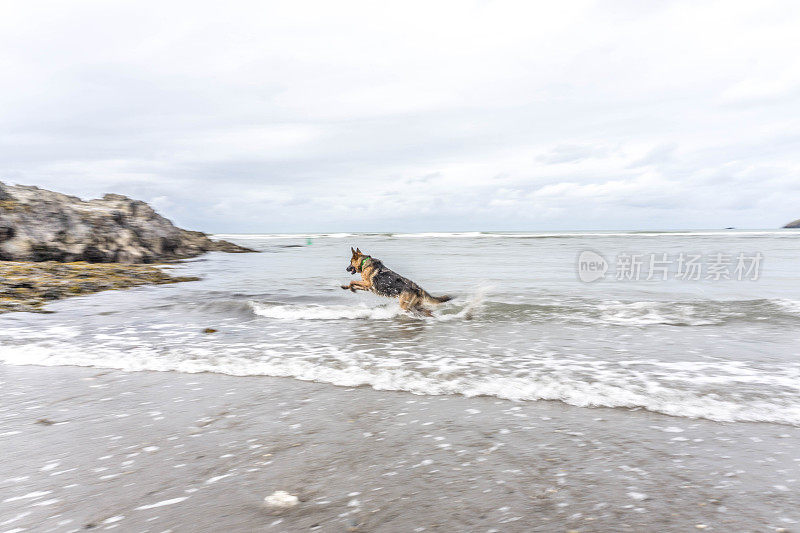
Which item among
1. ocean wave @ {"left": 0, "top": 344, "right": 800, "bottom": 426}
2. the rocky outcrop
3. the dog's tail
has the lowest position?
ocean wave @ {"left": 0, "top": 344, "right": 800, "bottom": 426}

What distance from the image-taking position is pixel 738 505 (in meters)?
2.71

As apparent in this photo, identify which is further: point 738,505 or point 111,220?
point 111,220

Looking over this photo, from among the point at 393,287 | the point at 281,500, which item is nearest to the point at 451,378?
the point at 281,500

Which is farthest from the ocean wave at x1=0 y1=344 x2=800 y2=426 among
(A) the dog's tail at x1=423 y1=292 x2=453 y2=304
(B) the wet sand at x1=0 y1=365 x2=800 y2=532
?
(A) the dog's tail at x1=423 y1=292 x2=453 y2=304

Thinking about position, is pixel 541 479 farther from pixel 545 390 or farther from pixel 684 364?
pixel 684 364

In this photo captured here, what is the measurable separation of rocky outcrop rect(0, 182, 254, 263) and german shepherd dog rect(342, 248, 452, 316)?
1560cm

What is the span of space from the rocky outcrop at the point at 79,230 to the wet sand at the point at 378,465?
58.9ft

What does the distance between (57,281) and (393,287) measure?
1017 cm

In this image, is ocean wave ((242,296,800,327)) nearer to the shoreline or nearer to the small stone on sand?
the shoreline


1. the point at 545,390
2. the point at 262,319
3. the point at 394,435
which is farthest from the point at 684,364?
the point at 262,319

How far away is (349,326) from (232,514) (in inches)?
246

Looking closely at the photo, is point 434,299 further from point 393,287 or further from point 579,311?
point 579,311

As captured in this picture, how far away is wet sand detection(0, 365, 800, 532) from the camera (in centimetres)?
262

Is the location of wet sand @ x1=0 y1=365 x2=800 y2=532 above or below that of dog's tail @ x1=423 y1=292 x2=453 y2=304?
below
